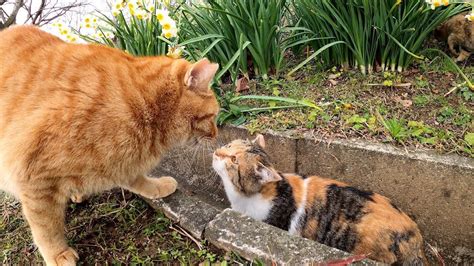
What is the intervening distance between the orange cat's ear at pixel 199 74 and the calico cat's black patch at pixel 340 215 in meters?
1.05

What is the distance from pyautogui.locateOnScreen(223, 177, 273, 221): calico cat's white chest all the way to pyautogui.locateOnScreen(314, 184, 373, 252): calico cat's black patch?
32 cm

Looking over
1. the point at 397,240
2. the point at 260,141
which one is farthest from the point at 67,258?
the point at 397,240

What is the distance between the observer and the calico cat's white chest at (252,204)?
8.71 ft

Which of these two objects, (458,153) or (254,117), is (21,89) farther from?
(458,153)

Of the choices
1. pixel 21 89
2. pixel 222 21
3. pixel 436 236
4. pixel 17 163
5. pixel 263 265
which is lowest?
pixel 436 236

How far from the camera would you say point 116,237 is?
2.29m

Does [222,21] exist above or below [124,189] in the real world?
above

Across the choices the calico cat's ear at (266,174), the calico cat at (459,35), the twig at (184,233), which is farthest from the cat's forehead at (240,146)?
the calico cat at (459,35)

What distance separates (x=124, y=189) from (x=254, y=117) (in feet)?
3.73

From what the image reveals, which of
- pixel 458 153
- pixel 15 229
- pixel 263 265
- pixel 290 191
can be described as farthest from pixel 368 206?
pixel 15 229

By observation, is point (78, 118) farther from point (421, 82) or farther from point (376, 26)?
point (421, 82)

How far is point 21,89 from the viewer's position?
2.05 metres

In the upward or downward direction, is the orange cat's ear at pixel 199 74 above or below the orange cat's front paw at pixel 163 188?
above

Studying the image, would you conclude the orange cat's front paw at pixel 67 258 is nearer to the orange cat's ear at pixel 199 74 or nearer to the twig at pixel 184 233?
the twig at pixel 184 233
